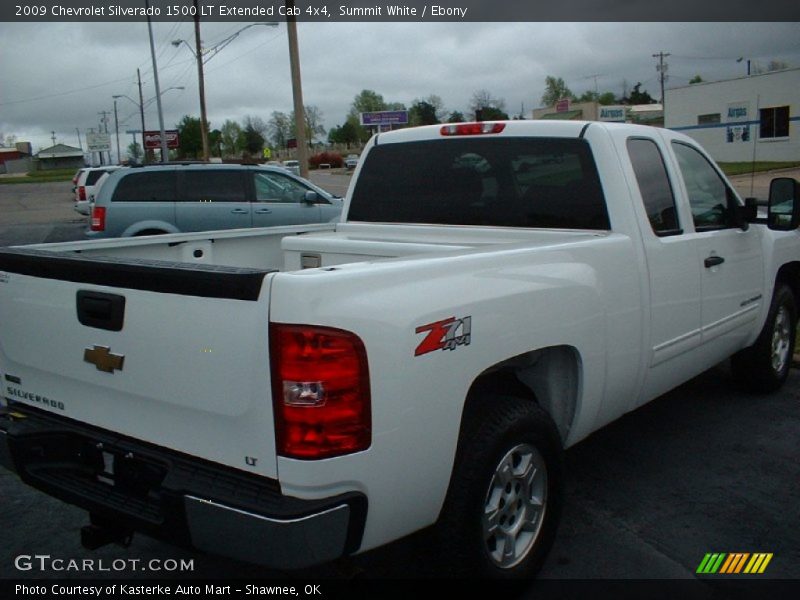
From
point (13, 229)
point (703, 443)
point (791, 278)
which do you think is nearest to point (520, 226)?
point (703, 443)

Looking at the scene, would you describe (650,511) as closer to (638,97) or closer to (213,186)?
(213,186)

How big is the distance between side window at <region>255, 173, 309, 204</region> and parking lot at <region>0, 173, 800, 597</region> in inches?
372

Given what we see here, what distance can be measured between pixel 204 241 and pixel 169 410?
2.01 m

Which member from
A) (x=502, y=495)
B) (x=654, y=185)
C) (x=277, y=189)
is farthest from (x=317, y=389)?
(x=277, y=189)

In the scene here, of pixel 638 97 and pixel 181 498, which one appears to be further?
pixel 638 97

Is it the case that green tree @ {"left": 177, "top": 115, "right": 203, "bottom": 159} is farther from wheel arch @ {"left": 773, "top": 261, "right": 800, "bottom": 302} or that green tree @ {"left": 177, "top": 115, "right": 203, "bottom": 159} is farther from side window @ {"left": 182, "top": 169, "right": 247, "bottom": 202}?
wheel arch @ {"left": 773, "top": 261, "right": 800, "bottom": 302}

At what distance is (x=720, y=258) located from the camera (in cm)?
458

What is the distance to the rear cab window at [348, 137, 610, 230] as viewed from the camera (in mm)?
4043

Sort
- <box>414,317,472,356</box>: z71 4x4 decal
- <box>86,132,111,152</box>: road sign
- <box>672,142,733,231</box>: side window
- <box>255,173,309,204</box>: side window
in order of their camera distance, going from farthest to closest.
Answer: <box>86,132,111,152</box>: road sign → <box>255,173,309,204</box>: side window → <box>672,142,733,231</box>: side window → <box>414,317,472,356</box>: z71 4x4 decal

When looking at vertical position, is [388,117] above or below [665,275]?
above

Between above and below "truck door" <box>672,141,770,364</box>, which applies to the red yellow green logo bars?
below

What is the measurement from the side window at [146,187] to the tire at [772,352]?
1010cm

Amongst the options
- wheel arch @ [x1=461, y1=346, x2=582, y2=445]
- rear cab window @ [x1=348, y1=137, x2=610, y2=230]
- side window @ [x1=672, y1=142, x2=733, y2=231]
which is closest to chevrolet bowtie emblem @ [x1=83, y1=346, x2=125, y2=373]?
wheel arch @ [x1=461, y1=346, x2=582, y2=445]

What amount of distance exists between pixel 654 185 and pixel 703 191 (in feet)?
2.28
